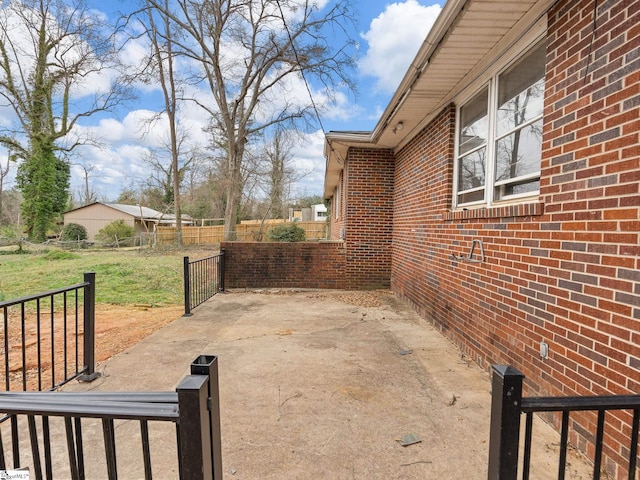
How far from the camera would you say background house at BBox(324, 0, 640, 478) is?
1800mm

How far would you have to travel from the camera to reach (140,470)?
6.06ft

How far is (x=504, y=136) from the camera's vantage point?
10.5 feet

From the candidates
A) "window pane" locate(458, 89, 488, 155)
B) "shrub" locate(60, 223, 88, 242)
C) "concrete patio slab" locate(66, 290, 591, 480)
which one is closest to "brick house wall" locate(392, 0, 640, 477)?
"concrete patio slab" locate(66, 290, 591, 480)

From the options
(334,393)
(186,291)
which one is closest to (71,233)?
(186,291)

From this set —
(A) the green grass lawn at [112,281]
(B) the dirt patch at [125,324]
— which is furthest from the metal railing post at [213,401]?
(A) the green grass lawn at [112,281]

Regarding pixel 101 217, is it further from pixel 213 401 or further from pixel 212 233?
pixel 213 401

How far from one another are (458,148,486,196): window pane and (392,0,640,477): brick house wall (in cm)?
58

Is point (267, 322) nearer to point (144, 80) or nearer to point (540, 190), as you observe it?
point (540, 190)

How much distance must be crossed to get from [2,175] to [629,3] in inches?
1624

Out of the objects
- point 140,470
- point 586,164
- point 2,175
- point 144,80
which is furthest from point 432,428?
point 2,175

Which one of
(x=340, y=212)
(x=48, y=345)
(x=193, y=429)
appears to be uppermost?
(x=340, y=212)

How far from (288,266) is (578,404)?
20.8ft

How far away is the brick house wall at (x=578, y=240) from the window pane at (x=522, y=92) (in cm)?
27

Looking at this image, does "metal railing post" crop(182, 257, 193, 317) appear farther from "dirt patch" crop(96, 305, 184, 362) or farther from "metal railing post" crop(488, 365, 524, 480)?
"metal railing post" crop(488, 365, 524, 480)
